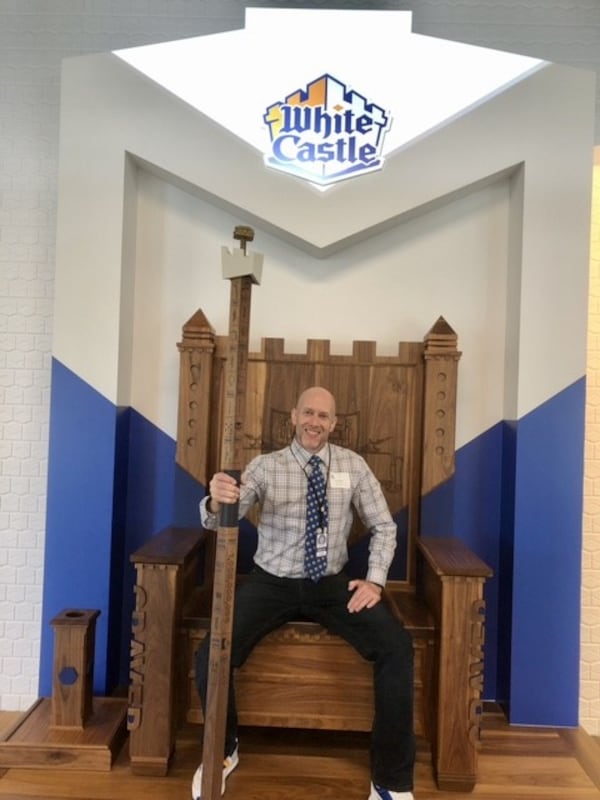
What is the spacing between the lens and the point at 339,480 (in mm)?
2703

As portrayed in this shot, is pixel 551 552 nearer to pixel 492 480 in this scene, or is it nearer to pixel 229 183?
pixel 492 480

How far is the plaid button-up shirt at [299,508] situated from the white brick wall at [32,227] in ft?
4.49

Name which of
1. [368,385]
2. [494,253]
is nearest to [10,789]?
[368,385]

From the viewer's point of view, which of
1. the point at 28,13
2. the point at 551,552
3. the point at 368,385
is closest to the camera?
the point at 551,552

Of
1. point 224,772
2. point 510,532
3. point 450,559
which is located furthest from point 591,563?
point 224,772

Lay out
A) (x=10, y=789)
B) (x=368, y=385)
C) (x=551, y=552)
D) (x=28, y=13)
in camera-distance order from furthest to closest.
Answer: (x=28, y=13), (x=368, y=385), (x=551, y=552), (x=10, y=789)

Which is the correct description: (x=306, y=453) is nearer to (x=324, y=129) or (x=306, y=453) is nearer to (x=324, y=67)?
(x=324, y=129)

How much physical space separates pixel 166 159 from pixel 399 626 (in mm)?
2422

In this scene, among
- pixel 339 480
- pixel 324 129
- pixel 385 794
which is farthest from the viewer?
pixel 324 129

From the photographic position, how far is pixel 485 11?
11.3 ft

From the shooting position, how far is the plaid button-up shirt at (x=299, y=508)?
2643 mm

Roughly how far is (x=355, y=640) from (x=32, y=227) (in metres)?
2.68

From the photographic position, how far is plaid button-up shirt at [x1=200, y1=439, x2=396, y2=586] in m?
2.64

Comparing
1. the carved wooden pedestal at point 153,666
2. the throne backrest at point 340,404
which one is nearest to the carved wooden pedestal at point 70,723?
the carved wooden pedestal at point 153,666
